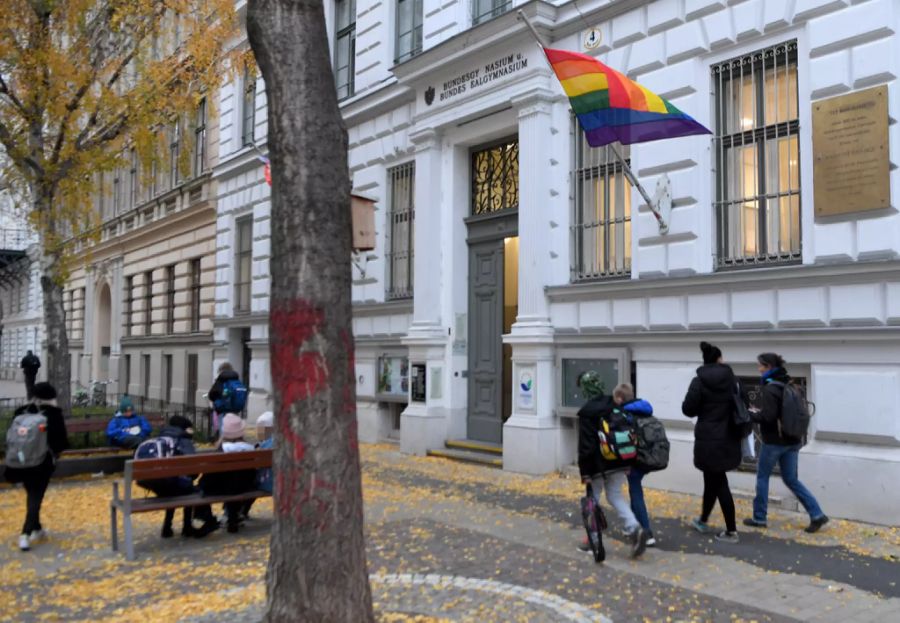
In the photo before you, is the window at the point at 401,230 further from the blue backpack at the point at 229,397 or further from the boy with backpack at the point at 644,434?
the boy with backpack at the point at 644,434

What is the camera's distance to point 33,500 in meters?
7.78

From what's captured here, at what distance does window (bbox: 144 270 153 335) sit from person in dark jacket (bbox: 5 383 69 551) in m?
20.6

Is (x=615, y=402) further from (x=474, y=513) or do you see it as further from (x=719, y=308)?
(x=719, y=308)

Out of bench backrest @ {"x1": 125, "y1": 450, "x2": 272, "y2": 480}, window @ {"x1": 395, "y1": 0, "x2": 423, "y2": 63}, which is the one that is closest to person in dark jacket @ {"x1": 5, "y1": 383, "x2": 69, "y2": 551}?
bench backrest @ {"x1": 125, "y1": 450, "x2": 272, "y2": 480}

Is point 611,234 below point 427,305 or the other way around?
the other way around

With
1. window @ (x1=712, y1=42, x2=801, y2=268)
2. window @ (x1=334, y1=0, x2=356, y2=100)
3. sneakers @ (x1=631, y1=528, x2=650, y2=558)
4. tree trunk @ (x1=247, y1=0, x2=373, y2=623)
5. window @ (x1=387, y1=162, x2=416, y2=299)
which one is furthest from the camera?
window @ (x1=334, y1=0, x2=356, y2=100)

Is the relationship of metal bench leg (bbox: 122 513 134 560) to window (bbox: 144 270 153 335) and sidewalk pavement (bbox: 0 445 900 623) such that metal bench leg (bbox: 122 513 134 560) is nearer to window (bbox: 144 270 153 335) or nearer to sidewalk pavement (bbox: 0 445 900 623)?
sidewalk pavement (bbox: 0 445 900 623)

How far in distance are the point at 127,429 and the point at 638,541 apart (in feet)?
27.1

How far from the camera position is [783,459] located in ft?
26.4

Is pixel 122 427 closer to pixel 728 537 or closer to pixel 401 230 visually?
pixel 401 230

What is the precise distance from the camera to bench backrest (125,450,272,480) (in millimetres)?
7332

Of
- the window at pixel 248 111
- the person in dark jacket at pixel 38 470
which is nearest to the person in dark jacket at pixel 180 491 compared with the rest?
the person in dark jacket at pixel 38 470

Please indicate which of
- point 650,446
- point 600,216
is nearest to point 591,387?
point 650,446

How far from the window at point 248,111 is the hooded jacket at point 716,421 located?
1586 cm
